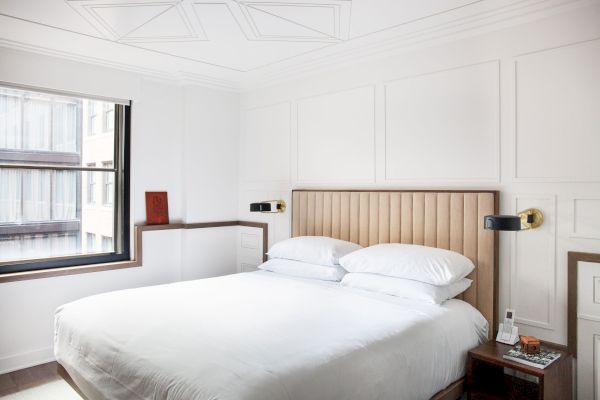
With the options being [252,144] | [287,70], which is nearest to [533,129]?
[287,70]

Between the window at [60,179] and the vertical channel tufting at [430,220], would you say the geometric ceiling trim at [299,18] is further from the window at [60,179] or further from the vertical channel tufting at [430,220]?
the window at [60,179]

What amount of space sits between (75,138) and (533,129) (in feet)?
11.3

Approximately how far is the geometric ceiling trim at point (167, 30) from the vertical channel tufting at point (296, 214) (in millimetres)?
1535

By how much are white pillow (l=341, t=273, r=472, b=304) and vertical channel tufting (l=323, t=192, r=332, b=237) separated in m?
0.77

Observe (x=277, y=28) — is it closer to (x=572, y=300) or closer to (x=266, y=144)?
(x=266, y=144)

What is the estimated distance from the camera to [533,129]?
253 centimetres

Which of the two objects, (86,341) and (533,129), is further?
(533,129)

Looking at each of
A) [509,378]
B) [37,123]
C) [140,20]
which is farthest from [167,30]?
[509,378]

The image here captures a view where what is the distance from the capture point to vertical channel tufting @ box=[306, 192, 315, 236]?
12.3ft

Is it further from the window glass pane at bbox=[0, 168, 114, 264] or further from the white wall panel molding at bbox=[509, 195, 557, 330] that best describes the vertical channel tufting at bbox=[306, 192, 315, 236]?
the window glass pane at bbox=[0, 168, 114, 264]

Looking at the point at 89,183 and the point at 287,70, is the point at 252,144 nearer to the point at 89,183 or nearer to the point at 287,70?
the point at 287,70

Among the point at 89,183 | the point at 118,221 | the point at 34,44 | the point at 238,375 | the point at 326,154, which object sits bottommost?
the point at 238,375

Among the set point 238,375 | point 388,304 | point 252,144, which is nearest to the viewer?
point 238,375

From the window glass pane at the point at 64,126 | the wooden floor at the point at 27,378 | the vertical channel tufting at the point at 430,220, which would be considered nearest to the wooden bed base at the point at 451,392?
the wooden floor at the point at 27,378
